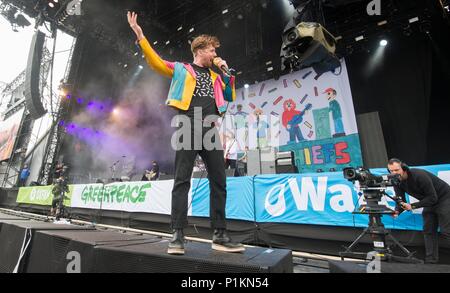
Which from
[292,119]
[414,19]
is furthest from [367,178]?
[414,19]

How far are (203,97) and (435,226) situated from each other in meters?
2.65

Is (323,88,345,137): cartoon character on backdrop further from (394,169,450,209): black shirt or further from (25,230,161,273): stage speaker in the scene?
(25,230,161,273): stage speaker

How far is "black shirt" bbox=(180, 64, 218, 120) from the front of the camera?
1699mm

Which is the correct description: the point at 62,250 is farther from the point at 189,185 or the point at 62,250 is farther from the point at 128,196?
the point at 128,196

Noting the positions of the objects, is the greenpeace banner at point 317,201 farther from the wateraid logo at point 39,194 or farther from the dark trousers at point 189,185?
the wateraid logo at point 39,194

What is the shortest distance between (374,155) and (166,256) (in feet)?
20.3

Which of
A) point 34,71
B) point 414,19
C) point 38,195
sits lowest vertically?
point 38,195

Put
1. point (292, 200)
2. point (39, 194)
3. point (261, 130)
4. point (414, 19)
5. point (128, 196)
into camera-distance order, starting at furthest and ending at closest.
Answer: point (39, 194) → point (261, 130) → point (414, 19) → point (128, 196) → point (292, 200)

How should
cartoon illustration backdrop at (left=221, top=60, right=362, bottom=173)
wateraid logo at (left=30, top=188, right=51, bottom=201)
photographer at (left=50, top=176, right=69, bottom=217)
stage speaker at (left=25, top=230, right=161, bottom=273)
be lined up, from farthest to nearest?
1. wateraid logo at (left=30, top=188, right=51, bottom=201)
2. photographer at (left=50, top=176, right=69, bottom=217)
3. cartoon illustration backdrop at (left=221, top=60, right=362, bottom=173)
4. stage speaker at (left=25, top=230, right=161, bottom=273)

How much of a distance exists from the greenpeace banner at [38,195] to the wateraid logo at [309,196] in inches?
252

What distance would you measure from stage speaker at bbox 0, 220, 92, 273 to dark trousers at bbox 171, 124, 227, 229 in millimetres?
1418

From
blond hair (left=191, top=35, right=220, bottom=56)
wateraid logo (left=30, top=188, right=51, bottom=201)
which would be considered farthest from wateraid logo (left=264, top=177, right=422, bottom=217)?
wateraid logo (left=30, top=188, right=51, bottom=201)

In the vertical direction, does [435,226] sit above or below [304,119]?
below

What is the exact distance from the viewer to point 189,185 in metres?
1.61
